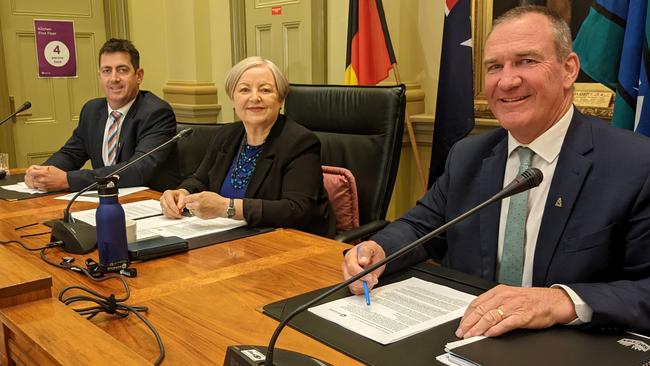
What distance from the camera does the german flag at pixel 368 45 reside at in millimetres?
3047

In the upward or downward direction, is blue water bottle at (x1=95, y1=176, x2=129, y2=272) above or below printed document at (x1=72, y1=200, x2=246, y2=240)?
above

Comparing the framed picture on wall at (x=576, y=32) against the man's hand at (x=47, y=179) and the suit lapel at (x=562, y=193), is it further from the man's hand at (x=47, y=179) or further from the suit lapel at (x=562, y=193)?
the man's hand at (x=47, y=179)

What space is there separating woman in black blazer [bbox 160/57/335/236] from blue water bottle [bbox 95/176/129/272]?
374 millimetres

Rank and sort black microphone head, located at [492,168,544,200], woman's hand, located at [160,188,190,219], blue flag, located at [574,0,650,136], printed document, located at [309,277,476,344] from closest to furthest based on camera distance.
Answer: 1. black microphone head, located at [492,168,544,200]
2. printed document, located at [309,277,476,344]
3. woman's hand, located at [160,188,190,219]
4. blue flag, located at [574,0,650,136]

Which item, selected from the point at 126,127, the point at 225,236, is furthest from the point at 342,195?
the point at 126,127

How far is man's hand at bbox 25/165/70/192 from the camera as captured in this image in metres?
2.43

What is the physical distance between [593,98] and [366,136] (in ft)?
3.52

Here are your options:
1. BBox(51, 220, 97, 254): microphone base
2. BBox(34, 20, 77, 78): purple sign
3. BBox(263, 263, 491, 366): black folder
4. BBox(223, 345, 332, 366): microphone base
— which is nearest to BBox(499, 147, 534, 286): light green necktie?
BBox(263, 263, 491, 366): black folder

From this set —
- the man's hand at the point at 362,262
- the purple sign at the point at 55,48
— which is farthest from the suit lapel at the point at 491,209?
the purple sign at the point at 55,48

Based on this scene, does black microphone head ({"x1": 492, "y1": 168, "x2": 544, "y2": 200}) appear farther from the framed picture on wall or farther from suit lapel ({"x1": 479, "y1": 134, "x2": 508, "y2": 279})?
the framed picture on wall

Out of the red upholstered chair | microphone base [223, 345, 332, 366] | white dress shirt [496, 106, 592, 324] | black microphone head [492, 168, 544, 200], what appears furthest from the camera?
the red upholstered chair

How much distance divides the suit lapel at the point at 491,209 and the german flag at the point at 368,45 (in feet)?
5.40

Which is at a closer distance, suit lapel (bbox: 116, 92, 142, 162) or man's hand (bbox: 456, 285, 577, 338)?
man's hand (bbox: 456, 285, 577, 338)

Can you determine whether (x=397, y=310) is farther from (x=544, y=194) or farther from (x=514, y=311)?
(x=544, y=194)
